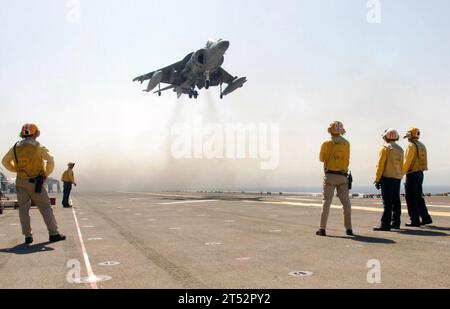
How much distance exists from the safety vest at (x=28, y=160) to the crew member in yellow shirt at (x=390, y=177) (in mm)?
8257

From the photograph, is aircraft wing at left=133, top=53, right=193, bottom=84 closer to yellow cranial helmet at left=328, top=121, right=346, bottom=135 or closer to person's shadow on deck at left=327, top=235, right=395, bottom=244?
yellow cranial helmet at left=328, top=121, right=346, bottom=135

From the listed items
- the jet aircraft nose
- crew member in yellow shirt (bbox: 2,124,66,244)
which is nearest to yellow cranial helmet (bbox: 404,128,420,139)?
crew member in yellow shirt (bbox: 2,124,66,244)

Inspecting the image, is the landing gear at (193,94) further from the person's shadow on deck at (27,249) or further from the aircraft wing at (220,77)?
the person's shadow on deck at (27,249)

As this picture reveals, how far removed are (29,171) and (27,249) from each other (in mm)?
2004

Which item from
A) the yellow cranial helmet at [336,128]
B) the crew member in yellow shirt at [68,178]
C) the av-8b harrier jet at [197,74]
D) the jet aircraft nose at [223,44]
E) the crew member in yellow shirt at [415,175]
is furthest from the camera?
the av-8b harrier jet at [197,74]

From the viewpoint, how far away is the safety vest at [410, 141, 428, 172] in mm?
11648

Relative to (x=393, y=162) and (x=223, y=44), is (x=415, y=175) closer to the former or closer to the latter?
(x=393, y=162)

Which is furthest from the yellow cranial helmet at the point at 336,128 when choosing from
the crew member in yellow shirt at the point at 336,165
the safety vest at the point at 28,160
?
the safety vest at the point at 28,160

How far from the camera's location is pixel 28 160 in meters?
9.66

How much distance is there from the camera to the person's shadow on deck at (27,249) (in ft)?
26.6

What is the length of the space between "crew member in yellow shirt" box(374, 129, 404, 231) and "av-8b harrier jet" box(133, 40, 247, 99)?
29.5m
